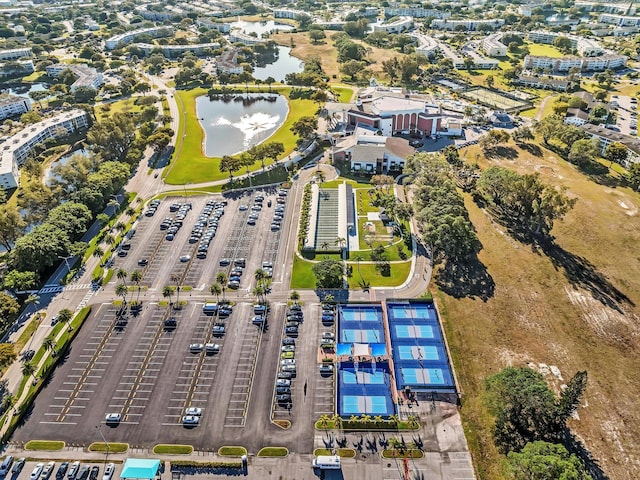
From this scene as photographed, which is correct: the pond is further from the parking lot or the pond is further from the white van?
the white van

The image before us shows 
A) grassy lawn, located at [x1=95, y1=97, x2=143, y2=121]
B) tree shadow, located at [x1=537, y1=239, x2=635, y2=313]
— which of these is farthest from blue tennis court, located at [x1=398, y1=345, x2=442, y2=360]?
grassy lawn, located at [x1=95, y1=97, x2=143, y2=121]

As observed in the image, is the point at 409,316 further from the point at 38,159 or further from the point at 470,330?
the point at 38,159

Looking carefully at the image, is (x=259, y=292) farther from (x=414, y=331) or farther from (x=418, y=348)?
(x=418, y=348)

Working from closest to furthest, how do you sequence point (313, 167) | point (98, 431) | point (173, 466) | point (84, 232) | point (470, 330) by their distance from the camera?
point (173, 466), point (98, 431), point (470, 330), point (84, 232), point (313, 167)

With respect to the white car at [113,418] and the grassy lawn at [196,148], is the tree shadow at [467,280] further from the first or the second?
the grassy lawn at [196,148]

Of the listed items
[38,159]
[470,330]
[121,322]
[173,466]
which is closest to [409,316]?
[470,330]

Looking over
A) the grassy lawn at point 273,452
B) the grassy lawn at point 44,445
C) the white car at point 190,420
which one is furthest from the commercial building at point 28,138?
the grassy lawn at point 273,452
